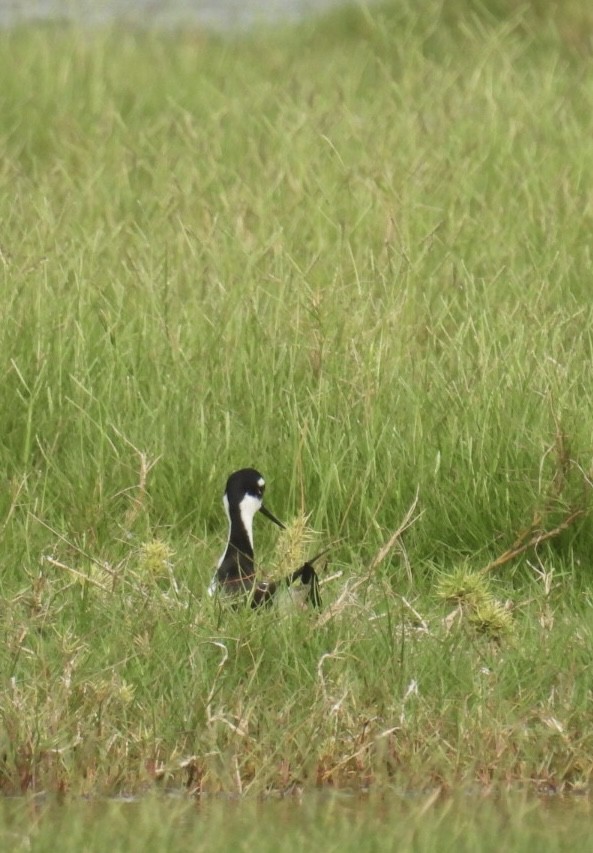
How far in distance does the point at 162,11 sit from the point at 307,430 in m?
8.36

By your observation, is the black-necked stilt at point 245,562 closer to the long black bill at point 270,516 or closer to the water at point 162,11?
the long black bill at point 270,516

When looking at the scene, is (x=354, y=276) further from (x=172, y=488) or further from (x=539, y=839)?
(x=539, y=839)

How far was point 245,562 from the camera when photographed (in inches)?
203

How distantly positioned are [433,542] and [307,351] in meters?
0.96

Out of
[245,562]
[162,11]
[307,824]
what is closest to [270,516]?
[245,562]

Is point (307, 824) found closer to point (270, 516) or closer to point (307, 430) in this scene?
point (270, 516)

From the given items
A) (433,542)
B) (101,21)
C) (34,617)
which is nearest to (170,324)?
(433,542)

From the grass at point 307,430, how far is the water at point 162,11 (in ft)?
8.65

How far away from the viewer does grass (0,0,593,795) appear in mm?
4520

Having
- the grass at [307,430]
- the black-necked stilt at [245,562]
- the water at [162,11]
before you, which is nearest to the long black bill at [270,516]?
the black-necked stilt at [245,562]

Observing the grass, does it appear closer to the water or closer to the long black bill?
the long black bill

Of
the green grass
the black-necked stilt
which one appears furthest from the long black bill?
the green grass

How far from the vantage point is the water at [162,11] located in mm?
12617

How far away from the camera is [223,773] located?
4.36 meters
